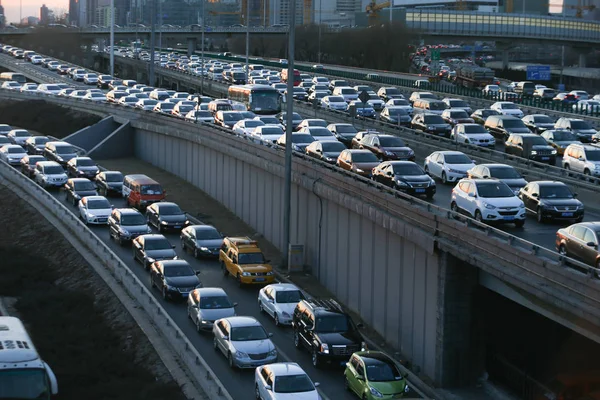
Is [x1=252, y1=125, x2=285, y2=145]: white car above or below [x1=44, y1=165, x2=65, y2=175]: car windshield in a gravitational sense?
above

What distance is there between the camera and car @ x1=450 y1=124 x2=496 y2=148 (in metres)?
44.1

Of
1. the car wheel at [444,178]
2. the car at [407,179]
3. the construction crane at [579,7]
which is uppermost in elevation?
the construction crane at [579,7]

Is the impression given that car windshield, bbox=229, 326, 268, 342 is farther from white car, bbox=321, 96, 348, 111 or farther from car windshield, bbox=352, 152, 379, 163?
white car, bbox=321, 96, 348, 111

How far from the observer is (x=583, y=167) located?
3578 cm

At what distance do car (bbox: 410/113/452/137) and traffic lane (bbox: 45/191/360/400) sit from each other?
14.0m

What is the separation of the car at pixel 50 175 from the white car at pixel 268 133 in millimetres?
9738

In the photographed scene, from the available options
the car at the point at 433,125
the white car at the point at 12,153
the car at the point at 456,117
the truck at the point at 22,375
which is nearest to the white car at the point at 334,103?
the car at the point at 456,117

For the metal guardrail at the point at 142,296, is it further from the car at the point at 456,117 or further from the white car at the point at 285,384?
the car at the point at 456,117

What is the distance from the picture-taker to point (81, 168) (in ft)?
168

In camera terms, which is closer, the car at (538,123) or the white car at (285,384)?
the white car at (285,384)

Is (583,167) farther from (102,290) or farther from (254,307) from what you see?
(102,290)

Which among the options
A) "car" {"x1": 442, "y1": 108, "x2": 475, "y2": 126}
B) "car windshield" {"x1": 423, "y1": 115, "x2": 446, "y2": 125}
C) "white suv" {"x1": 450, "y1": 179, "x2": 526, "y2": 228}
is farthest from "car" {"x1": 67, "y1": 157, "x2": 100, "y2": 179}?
"white suv" {"x1": 450, "y1": 179, "x2": 526, "y2": 228}

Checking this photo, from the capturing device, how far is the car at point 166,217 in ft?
133

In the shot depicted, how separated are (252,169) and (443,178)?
31.4 ft
